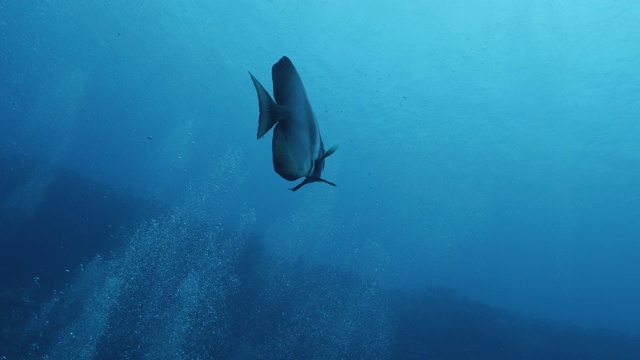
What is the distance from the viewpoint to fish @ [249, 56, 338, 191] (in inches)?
37.0

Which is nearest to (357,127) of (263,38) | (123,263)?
(263,38)

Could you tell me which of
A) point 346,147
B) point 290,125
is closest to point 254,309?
point 290,125

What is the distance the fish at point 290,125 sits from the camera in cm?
94

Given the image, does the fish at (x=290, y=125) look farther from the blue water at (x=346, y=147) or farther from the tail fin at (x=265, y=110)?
the blue water at (x=346, y=147)

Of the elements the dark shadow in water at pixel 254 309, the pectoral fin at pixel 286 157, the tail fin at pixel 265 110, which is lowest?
the dark shadow in water at pixel 254 309

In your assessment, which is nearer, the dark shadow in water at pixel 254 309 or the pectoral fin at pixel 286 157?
the pectoral fin at pixel 286 157

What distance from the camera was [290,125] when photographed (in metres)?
0.99

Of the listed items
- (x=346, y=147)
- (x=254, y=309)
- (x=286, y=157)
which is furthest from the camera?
(x=346, y=147)

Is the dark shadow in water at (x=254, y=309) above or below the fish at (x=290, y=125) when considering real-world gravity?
below

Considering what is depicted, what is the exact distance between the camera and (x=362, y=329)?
1666 cm

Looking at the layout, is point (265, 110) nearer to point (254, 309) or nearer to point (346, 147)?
point (254, 309)

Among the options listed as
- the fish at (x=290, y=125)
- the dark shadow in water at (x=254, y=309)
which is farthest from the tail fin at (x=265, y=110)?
the dark shadow in water at (x=254, y=309)

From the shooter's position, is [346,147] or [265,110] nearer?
[265,110]

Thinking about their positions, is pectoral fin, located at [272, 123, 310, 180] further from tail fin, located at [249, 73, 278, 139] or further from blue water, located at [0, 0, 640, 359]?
A: blue water, located at [0, 0, 640, 359]
